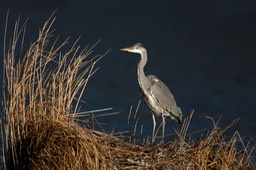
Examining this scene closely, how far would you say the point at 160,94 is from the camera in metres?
6.62

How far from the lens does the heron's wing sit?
660cm

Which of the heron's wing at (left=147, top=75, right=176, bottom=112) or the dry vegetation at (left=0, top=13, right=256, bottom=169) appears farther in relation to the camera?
the heron's wing at (left=147, top=75, right=176, bottom=112)

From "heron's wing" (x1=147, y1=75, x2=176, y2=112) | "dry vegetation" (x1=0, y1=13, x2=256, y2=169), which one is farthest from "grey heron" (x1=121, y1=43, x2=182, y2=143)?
"dry vegetation" (x1=0, y1=13, x2=256, y2=169)

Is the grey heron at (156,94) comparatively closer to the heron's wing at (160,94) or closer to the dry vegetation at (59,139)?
the heron's wing at (160,94)

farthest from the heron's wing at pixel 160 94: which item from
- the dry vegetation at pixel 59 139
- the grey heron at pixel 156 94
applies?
the dry vegetation at pixel 59 139

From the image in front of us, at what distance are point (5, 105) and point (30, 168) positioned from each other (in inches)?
15.9

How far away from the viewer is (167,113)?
21.8ft

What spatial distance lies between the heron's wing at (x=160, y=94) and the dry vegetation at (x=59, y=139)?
6.62ft

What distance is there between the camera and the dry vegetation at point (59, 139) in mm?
4281

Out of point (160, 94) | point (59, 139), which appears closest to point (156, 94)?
point (160, 94)

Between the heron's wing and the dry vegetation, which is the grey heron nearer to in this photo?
the heron's wing

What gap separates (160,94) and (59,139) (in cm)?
244

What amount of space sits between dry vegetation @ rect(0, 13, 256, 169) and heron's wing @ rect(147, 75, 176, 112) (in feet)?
6.62

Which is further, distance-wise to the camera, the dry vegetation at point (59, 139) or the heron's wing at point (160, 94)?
the heron's wing at point (160, 94)
